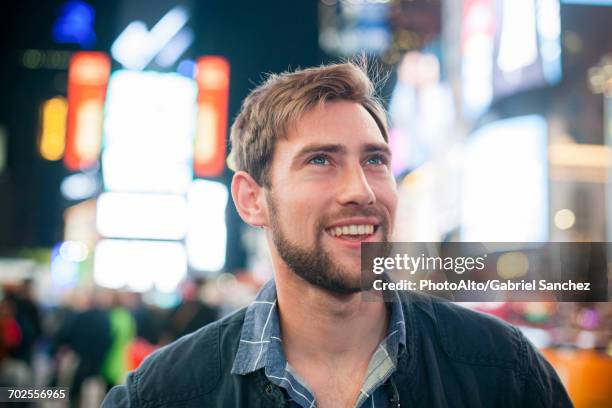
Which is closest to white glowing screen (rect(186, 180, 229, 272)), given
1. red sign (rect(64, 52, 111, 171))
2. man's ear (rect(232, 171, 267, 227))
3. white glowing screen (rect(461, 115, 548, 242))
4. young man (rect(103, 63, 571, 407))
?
red sign (rect(64, 52, 111, 171))

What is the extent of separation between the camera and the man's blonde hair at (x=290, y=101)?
1311 mm

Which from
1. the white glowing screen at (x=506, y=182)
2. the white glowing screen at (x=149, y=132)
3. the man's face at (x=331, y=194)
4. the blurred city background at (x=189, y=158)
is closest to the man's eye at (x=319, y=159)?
the man's face at (x=331, y=194)

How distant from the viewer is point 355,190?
4.02ft

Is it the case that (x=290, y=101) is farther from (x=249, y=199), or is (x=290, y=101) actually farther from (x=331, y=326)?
A: (x=331, y=326)

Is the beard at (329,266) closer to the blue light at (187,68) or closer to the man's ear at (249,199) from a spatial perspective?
the man's ear at (249,199)

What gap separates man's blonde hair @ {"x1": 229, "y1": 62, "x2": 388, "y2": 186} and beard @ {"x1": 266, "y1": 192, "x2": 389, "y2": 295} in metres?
0.18

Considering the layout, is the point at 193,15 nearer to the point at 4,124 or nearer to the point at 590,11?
the point at 4,124

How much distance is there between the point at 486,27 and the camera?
4.88 m

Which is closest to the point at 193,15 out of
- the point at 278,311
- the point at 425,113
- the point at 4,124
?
the point at 4,124

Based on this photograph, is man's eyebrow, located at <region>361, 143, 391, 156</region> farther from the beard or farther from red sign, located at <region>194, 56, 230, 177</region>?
red sign, located at <region>194, 56, 230, 177</region>

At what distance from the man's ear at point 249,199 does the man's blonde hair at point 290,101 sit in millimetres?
18

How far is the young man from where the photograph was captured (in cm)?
123

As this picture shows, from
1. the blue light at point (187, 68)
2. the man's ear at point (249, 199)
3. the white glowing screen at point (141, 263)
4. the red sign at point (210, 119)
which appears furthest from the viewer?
the white glowing screen at point (141, 263)

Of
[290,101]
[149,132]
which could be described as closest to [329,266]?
[290,101]
